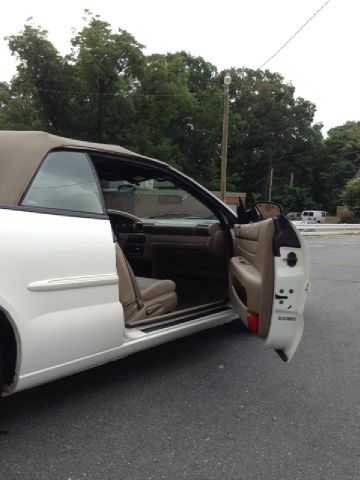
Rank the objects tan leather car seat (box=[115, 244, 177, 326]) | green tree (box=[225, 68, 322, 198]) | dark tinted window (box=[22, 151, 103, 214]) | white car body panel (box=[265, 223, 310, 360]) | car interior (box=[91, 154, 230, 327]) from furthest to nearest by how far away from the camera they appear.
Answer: green tree (box=[225, 68, 322, 198]) → car interior (box=[91, 154, 230, 327]) → tan leather car seat (box=[115, 244, 177, 326]) → white car body panel (box=[265, 223, 310, 360]) → dark tinted window (box=[22, 151, 103, 214])

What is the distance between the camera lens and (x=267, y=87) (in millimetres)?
51125

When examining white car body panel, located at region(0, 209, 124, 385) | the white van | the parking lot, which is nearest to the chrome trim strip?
white car body panel, located at region(0, 209, 124, 385)

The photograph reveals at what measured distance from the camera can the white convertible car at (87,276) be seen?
2.26 m

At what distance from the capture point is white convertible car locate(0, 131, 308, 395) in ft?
7.40

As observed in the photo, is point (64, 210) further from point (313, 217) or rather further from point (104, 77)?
point (313, 217)

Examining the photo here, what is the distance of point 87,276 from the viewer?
251cm

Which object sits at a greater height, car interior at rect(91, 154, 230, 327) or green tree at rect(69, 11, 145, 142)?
green tree at rect(69, 11, 145, 142)

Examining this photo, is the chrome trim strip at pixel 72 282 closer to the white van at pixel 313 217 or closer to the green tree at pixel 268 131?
the white van at pixel 313 217

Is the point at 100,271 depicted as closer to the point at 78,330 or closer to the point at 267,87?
the point at 78,330

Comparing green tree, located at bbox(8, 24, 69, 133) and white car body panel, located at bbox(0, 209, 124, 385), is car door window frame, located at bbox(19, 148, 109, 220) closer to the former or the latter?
white car body panel, located at bbox(0, 209, 124, 385)

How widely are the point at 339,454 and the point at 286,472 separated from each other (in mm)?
360

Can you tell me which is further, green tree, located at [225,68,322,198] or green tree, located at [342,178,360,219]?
green tree, located at [225,68,322,198]

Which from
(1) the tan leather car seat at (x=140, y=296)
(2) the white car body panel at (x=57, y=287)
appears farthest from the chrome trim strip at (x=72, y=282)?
(1) the tan leather car seat at (x=140, y=296)

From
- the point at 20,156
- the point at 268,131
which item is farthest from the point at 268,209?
the point at 268,131
